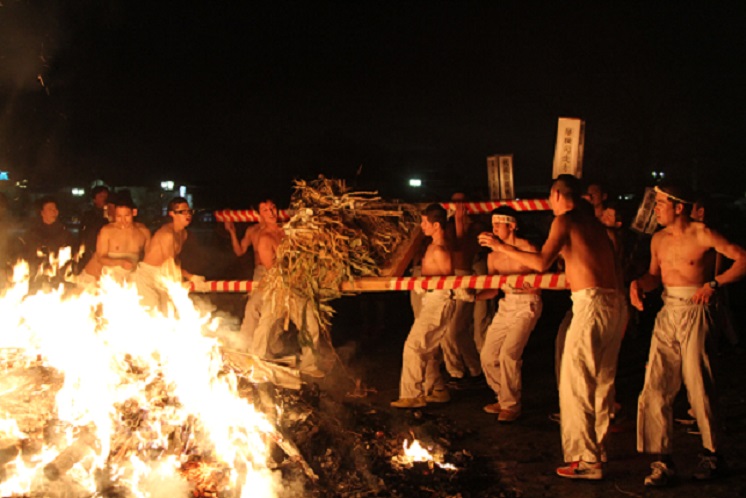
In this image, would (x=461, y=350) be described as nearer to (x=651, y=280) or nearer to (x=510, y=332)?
(x=510, y=332)

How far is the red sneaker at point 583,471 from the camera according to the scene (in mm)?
5449

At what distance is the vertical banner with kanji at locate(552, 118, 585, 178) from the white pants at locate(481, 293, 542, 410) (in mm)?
1396

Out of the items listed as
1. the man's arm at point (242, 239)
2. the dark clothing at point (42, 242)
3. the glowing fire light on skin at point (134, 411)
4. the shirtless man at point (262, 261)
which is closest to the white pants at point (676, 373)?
the glowing fire light on skin at point (134, 411)

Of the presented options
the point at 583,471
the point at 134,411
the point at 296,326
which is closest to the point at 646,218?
the point at 583,471

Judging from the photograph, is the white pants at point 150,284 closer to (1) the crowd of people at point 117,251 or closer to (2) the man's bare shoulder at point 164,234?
(1) the crowd of people at point 117,251

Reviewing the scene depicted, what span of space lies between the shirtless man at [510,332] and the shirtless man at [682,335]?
1453 mm

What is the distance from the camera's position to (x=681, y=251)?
563cm

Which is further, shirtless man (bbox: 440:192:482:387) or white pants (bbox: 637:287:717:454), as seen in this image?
shirtless man (bbox: 440:192:482:387)

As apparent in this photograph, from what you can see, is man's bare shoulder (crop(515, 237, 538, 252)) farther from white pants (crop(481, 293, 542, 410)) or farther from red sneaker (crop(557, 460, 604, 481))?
red sneaker (crop(557, 460, 604, 481))

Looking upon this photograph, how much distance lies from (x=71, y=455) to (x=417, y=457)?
8.49ft

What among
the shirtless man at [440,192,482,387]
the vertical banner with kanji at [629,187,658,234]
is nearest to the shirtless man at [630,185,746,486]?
the vertical banner with kanji at [629,187,658,234]

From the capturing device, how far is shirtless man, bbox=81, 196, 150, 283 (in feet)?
28.0

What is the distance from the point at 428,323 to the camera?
7367mm

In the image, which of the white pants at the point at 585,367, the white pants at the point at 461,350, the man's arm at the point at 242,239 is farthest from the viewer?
the man's arm at the point at 242,239
